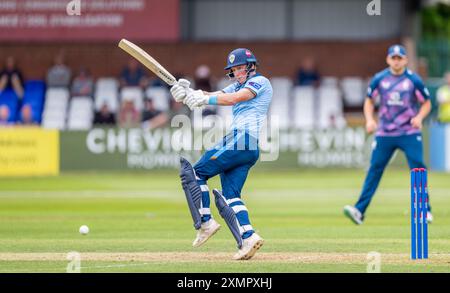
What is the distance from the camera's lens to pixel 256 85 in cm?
1138

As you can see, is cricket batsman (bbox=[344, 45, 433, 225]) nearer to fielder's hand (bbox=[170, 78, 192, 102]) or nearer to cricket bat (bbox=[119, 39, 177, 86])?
cricket bat (bbox=[119, 39, 177, 86])

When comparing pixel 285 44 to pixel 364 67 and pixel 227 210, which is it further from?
pixel 227 210

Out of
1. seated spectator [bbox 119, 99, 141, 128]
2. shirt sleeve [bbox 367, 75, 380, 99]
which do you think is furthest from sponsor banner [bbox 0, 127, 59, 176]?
shirt sleeve [bbox 367, 75, 380, 99]

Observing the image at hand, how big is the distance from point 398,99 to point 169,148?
13673 millimetres

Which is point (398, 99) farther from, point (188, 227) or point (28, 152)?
point (28, 152)

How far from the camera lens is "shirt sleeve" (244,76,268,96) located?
1135cm

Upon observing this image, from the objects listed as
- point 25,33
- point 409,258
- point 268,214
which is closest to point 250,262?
point 409,258

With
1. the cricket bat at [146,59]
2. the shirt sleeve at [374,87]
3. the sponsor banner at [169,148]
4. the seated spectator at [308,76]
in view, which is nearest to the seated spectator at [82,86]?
the sponsor banner at [169,148]

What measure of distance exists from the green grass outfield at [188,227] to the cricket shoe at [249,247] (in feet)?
0.38

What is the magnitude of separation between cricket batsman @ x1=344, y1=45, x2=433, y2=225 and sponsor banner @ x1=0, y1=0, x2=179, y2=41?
16.6m

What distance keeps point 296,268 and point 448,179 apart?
15.6 meters

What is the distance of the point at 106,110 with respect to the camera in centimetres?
2944

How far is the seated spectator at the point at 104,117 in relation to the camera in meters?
29.4

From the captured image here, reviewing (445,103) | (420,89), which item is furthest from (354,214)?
(445,103)
